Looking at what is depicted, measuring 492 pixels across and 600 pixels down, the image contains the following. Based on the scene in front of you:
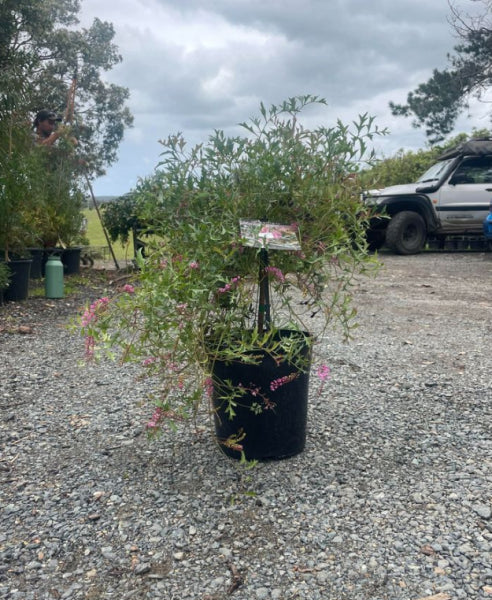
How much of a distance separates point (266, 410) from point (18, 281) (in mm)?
4819

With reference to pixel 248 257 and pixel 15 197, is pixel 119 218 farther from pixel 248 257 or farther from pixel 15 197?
pixel 248 257

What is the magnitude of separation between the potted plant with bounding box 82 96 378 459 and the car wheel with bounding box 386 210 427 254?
855 centimetres

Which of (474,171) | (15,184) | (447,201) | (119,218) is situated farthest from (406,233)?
(15,184)

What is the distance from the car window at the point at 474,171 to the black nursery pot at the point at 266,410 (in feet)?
31.2

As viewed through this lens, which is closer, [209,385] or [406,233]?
[209,385]

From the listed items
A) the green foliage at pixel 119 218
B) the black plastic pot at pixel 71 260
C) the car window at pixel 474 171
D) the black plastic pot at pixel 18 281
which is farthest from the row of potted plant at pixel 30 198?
the car window at pixel 474 171

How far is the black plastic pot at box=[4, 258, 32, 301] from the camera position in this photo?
21.7 feet

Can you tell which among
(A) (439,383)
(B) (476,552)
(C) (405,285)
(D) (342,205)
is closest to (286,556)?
(B) (476,552)

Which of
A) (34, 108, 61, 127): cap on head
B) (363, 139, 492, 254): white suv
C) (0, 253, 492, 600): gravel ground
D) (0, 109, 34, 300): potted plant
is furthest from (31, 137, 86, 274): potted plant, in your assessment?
(363, 139, 492, 254): white suv

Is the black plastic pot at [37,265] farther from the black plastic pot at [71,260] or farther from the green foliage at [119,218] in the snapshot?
the green foliage at [119,218]

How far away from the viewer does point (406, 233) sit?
448 inches

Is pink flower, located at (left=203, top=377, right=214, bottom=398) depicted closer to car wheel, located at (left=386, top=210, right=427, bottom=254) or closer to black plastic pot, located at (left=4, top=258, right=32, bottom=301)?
black plastic pot, located at (left=4, top=258, right=32, bottom=301)

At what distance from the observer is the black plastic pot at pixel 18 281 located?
6607 mm

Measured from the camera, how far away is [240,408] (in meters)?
2.67
